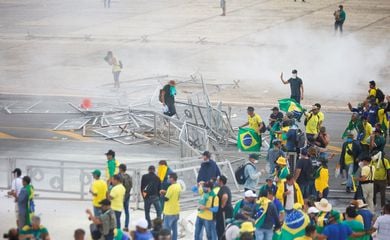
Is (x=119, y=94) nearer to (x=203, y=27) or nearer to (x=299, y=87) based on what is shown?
(x=299, y=87)

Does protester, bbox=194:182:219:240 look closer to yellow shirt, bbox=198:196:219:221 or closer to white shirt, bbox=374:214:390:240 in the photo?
yellow shirt, bbox=198:196:219:221

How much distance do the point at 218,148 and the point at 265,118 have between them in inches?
182

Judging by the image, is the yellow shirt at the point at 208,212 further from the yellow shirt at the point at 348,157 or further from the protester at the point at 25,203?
the yellow shirt at the point at 348,157

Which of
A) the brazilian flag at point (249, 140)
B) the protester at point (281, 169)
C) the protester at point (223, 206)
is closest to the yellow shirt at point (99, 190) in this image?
the protester at point (223, 206)

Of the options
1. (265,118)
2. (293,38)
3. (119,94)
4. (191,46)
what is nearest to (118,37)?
(191,46)

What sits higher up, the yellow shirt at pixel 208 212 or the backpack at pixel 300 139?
the backpack at pixel 300 139

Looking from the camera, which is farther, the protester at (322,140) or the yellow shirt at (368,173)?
the protester at (322,140)

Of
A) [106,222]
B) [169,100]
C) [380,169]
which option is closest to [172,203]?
[106,222]

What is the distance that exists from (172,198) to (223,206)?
1.00 meters

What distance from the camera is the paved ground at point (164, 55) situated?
28000 millimetres

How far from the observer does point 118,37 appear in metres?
45.4

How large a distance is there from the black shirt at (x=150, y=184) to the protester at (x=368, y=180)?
14.2ft

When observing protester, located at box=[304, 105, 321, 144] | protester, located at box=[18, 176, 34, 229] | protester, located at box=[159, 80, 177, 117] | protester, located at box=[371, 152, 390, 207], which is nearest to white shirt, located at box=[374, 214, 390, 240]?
protester, located at box=[371, 152, 390, 207]

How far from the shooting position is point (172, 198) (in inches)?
727
